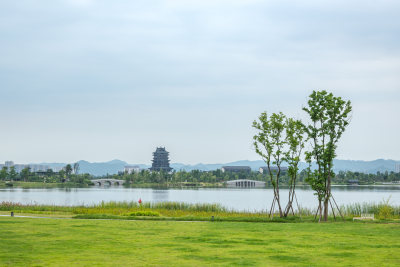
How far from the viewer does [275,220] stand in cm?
2481

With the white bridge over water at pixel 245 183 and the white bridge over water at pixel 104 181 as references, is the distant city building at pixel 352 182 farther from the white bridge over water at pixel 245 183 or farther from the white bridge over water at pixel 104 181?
the white bridge over water at pixel 104 181

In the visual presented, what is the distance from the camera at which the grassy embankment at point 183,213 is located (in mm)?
24969

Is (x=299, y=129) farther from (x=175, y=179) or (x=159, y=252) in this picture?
(x=175, y=179)

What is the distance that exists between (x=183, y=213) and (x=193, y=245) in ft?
48.7

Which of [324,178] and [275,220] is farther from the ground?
[324,178]

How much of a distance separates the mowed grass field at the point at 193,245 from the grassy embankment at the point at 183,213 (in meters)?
4.08

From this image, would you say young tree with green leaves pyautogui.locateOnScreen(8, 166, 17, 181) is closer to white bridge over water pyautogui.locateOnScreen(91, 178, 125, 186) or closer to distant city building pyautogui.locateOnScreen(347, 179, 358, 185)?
white bridge over water pyautogui.locateOnScreen(91, 178, 125, 186)

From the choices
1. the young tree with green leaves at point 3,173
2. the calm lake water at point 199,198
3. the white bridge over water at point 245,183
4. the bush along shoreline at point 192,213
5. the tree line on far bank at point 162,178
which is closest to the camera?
the bush along shoreline at point 192,213

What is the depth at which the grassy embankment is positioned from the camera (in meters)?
25.0

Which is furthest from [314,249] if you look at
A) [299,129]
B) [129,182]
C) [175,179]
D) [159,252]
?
[129,182]

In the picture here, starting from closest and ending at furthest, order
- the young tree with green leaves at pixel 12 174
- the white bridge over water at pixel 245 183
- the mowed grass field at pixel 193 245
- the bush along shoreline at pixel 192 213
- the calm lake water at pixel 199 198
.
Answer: the mowed grass field at pixel 193 245 → the bush along shoreline at pixel 192 213 → the calm lake water at pixel 199 198 → the young tree with green leaves at pixel 12 174 → the white bridge over water at pixel 245 183

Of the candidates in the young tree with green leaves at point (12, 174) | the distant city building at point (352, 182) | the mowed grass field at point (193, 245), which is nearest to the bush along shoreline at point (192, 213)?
the mowed grass field at point (193, 245)

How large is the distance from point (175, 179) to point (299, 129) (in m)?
113

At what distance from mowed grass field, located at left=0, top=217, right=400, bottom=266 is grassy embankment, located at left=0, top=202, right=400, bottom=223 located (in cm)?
408
